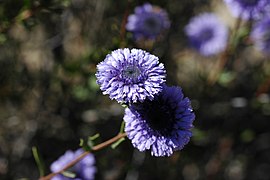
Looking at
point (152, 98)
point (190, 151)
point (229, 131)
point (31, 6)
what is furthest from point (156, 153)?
point (229, 131)

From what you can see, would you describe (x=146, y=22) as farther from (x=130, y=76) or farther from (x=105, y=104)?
(x=130, y=76)

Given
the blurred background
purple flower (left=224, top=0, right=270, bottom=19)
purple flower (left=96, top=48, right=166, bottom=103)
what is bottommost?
the blurred background

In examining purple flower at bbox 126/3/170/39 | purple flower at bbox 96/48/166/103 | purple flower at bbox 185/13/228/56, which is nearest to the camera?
purple flower at bbox 96/48/166/103

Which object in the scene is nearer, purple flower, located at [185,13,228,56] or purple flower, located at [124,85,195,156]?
purple flower, located at [124,85,195,156]

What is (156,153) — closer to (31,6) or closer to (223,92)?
(31,6)

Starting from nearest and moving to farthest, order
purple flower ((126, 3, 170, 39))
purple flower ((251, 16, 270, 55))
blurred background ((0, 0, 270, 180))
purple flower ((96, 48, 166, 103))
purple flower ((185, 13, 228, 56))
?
purple flower ((96, 48, 166, 103)) → purple flower ((126, 3, 170, 39)) → blurred background ((0, 0, 270, 180)) → purple flower ((251, 16, 270, 55)) → purple flower ((185, 13, 228, 56))

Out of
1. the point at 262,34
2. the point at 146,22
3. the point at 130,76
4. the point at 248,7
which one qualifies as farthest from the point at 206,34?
the point at 130,76

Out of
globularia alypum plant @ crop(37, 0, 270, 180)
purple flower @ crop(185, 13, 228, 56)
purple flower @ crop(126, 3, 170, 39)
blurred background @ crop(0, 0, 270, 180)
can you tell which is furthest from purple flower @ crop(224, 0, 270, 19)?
globularia alypum plant @ crop(37, 0, 270, 180)

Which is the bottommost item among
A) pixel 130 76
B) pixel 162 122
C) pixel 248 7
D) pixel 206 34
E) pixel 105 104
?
pixel 105 104

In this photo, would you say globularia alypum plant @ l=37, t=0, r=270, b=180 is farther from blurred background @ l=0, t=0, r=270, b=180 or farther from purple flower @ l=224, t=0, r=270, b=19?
purple flower @ l=224, t=0, r=270, b=19
